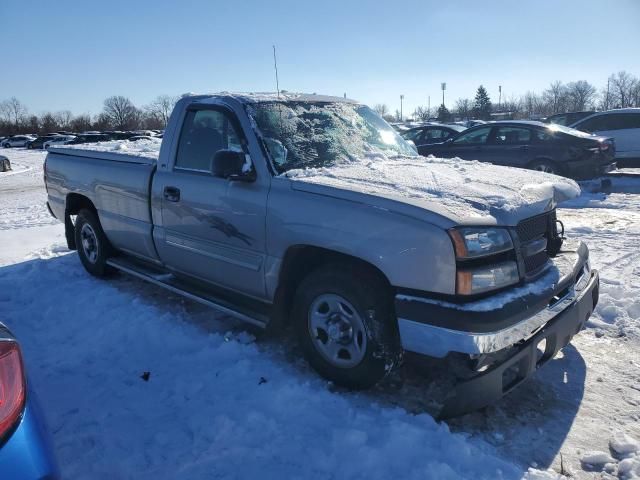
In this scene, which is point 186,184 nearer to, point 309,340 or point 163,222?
point 163,222

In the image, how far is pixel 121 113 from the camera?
90.1 metres

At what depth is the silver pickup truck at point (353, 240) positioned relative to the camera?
8.78 ft

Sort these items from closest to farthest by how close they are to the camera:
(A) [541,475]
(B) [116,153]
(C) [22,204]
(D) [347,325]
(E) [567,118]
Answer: (A) [541,475] < (D) [347,325] < (B) [116,153] < (C) [22,204] < (E) [567,118]

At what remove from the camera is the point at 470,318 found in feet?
8.44

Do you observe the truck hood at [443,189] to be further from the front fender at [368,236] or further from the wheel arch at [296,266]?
the wheel arch at [296,266]

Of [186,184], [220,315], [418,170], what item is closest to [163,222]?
[186,184]

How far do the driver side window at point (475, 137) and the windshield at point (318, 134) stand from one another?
775 centimetres

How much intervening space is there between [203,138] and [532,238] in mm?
2619

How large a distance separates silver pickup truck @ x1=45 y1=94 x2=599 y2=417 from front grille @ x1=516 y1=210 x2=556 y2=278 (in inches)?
0.5

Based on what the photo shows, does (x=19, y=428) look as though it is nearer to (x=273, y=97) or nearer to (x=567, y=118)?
(x=273, y=97)

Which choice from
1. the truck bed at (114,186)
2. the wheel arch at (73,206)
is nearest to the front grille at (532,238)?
the truck bed at (114,186)

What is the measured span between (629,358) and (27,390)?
3.79 m

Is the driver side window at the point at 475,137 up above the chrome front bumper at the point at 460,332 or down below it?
above

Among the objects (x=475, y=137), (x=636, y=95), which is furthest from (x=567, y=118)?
(x=636, y=95)
